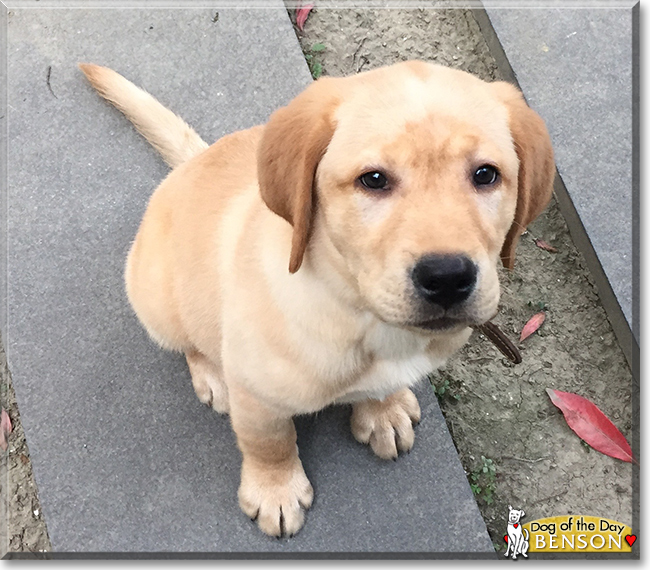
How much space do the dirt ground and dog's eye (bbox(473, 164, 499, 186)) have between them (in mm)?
1538

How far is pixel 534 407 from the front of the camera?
10.3ft

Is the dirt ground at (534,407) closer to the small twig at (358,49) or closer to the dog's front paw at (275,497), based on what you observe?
the dog's front paw at (275,497)

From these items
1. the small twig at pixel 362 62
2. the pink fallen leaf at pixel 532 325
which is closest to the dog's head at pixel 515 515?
the pink fallen leaf at pixel 532 325

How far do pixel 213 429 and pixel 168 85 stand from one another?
194cm

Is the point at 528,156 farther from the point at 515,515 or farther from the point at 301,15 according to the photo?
the point at 301,15

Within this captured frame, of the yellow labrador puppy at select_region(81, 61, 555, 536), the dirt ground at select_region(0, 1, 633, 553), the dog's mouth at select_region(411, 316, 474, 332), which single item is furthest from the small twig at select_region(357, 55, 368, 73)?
the dog's mouth at select_region(411, 316, 474, 332)

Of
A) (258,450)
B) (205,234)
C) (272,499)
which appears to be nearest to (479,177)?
(205,234)

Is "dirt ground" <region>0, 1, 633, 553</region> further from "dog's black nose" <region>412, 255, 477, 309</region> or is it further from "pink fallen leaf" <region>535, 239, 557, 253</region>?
"dog's black nose" <region>412, 255, 477, 309</region>

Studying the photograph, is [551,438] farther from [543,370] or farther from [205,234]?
[205,234]

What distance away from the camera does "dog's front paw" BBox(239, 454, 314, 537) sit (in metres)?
2.71

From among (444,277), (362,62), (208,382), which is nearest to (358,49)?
(362,62)

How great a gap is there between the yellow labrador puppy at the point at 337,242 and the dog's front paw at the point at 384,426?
1.14 feet

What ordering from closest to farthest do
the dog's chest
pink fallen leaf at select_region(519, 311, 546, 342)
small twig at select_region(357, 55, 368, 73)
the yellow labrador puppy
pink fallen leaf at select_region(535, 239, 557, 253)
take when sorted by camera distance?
the yellow labrador puppy
the dog's chest
pink fallen leaf at select_region(519, 311, 546, 342)
pink fallen leaf at select_region(535, 239, 557, 253)
small twig at select_region(357, 55, 368, 73)

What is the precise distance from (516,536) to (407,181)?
1940 millimetres
